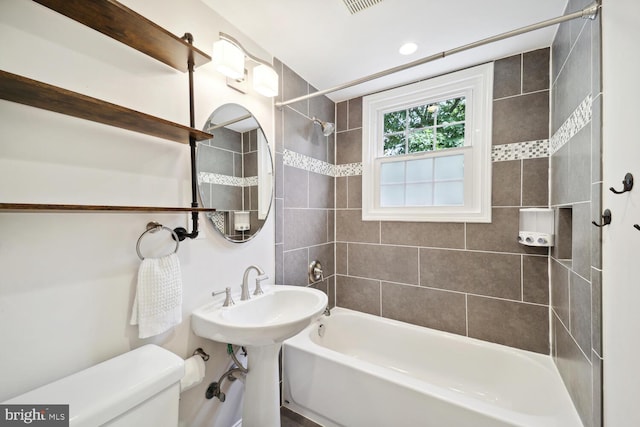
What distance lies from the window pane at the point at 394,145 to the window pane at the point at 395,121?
6 centimetres

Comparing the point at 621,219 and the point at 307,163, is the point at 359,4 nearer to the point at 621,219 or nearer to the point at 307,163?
the point at 307,163

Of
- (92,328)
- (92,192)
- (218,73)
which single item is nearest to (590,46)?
(218,73)

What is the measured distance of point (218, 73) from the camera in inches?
53.1

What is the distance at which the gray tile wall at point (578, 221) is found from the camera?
0.97 metres

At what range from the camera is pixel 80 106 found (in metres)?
0.79

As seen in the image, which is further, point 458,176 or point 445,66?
point 458,176

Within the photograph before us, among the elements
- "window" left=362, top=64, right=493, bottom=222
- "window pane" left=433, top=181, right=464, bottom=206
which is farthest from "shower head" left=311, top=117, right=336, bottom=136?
"window pane" left=433, top=181, right=464, bottom=206

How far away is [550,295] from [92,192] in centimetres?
255

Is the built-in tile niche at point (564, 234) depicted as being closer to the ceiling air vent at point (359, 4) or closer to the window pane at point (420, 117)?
the window pane at point (420, 117)

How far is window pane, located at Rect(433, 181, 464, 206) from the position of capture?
6.31 feet

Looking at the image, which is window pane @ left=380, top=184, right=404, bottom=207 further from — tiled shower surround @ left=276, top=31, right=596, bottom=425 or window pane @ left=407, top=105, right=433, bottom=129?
window pane @ left=407, top=105, right=433, bottom=129

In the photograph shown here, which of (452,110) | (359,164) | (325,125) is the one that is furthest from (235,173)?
(452,110)

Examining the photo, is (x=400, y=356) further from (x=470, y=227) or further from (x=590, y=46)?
(x=590, y=46)

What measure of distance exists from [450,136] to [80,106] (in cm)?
221
